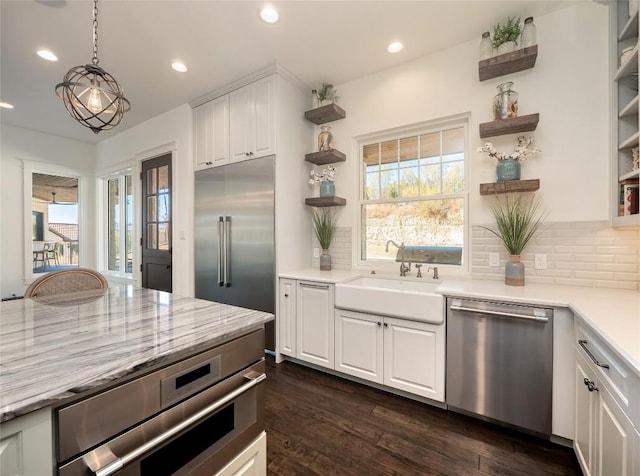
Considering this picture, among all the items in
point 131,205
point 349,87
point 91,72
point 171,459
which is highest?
point 349,87

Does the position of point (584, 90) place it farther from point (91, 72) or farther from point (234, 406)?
point (91, 72)

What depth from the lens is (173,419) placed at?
32.5 inches

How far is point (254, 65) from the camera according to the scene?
9.12 ft

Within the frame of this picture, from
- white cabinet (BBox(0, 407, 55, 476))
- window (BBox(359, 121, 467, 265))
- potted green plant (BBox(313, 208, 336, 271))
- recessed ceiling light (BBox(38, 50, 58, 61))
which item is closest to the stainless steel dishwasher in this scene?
window (BBox(359, 121, 467, 265))

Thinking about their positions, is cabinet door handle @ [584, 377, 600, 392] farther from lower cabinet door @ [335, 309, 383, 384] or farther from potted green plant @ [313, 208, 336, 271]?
potted green plant @ [313, 208, 336, 271]

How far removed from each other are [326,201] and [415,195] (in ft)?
2.99

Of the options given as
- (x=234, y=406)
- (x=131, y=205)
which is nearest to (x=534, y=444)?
(x=234, y=406)

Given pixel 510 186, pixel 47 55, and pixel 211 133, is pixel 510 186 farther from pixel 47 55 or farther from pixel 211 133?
pixel 47 55

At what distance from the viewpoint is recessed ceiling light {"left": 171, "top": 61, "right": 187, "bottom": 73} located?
9.05 ft

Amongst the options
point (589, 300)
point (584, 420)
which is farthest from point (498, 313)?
point (584, 420)

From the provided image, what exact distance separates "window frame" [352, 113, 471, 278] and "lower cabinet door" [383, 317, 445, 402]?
742 millimetres

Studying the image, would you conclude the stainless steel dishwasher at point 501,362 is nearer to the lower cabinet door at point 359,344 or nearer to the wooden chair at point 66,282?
the lower cabinet door at point 359,344

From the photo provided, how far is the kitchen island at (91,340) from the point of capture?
623 mm

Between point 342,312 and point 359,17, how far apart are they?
2.36 metres
